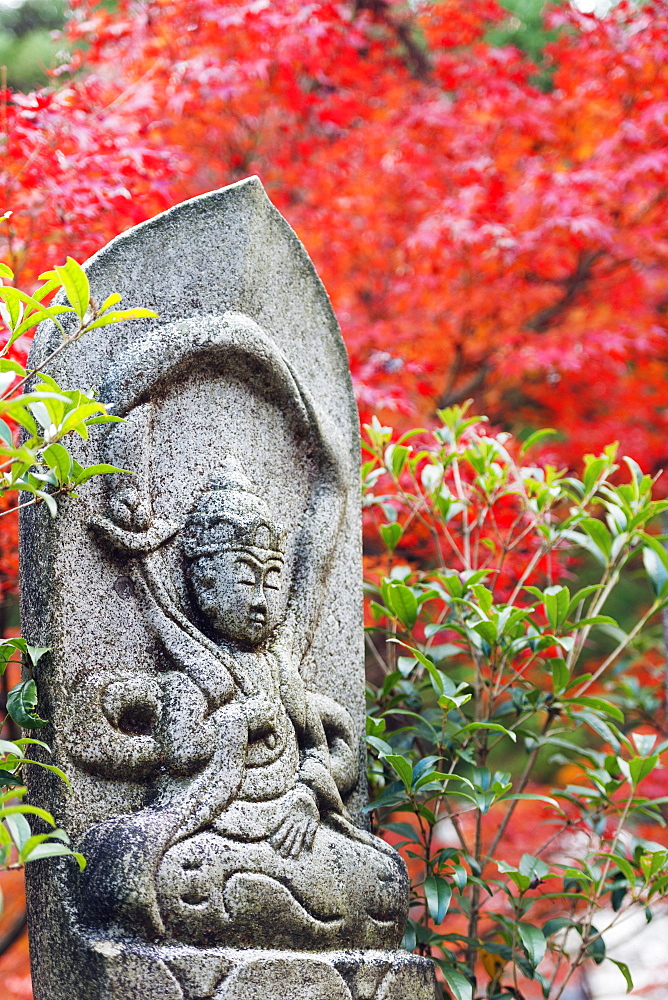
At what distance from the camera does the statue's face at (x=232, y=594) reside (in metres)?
2.40

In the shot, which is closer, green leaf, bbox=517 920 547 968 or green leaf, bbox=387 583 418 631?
green leaf, bbox=517 920 547 968

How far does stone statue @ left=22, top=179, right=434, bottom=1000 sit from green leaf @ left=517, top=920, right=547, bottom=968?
1.23 ft

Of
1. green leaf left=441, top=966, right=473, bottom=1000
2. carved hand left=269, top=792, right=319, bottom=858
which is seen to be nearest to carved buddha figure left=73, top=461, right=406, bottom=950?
carved hand left=269, top=792, right=319, bottom=858

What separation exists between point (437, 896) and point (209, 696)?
92cm

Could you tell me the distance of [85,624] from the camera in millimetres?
2295

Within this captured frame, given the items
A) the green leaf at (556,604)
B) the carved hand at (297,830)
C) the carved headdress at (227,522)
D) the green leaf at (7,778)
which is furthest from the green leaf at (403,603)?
the green leaf at (7,778)

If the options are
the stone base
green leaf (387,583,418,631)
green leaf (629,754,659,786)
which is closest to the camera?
the stone base

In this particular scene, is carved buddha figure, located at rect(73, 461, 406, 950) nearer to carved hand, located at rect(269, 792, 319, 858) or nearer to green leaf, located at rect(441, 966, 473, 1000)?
carved hand, located at rect(269, 792, 319, 858)

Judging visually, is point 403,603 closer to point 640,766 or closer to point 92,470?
point 640,766

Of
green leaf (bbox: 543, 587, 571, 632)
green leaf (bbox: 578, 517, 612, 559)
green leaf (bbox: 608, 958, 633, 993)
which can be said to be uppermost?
green leaf (bbox: 578, 517, 612, 559)

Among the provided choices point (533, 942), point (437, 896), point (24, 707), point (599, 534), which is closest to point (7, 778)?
point (24, 707)

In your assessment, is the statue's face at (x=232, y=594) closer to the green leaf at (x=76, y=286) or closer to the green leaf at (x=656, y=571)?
the green leaf at (x=76, y=286)

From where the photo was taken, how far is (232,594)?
2.40m

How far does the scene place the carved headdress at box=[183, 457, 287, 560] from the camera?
2.43 m
